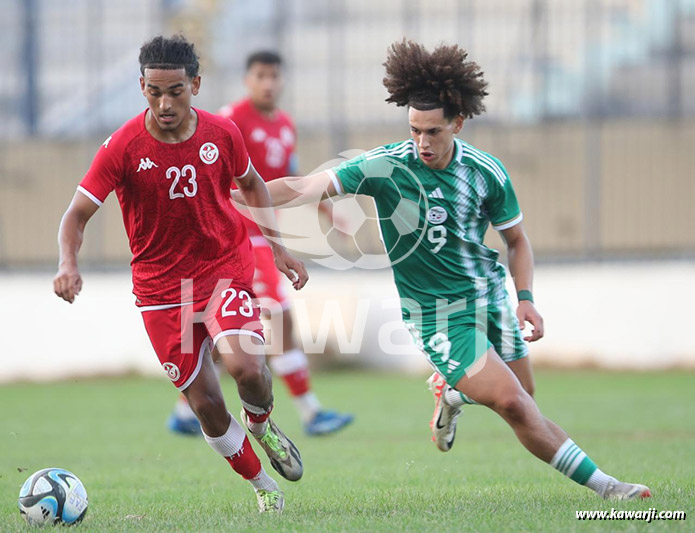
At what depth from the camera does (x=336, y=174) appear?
565cm

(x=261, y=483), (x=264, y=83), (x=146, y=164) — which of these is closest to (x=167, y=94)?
(x=146, y=164)

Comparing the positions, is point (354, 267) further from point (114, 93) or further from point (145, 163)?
point (145, 163)

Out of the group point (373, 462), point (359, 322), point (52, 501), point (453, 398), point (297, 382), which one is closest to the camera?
point (52, 501)

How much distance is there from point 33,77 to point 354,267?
568 cm

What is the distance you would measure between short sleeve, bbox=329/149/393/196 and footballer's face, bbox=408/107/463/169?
0.21 metres

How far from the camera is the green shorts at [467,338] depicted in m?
5.37

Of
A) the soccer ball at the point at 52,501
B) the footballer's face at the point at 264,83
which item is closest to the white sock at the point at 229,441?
the soccer ball at the point at 52,501

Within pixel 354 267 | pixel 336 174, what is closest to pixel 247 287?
pixel 336 174

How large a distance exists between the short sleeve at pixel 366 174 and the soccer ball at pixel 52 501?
2.02 meters

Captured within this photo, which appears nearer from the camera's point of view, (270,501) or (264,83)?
(270,501)

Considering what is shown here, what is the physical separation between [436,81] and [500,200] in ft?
2.29

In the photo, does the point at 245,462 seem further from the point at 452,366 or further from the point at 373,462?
the point at 373,462

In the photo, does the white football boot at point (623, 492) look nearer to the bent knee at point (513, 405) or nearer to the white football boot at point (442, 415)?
the bent knee at point (513, 405)

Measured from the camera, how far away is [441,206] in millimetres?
5539
